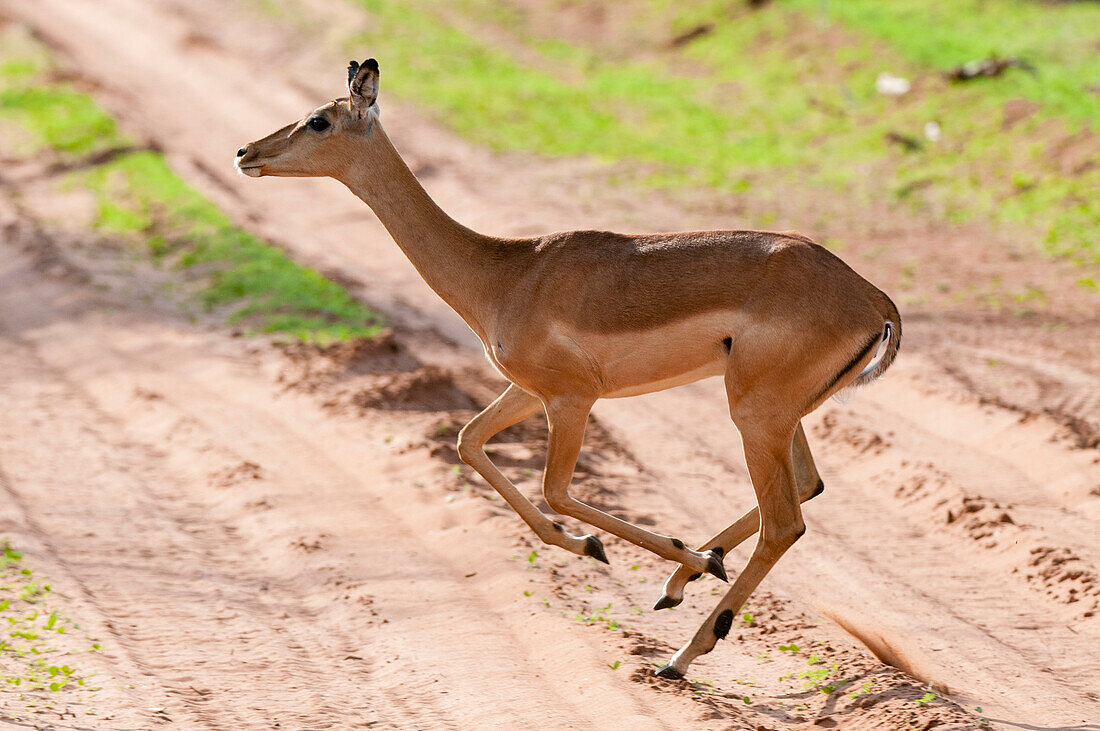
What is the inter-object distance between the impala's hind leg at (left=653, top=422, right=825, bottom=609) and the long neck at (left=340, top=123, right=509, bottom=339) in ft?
6.39

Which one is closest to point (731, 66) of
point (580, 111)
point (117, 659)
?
point (580, 111)

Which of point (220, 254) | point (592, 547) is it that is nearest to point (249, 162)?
point (592, 547)

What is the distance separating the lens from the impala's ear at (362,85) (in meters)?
6.89

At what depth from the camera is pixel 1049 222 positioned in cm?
1612

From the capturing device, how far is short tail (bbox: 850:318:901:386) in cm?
656

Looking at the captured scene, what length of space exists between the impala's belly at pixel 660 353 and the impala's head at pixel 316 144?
1.87 m

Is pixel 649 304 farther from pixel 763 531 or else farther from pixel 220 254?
pixel 220 254

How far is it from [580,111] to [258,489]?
52.1 feet

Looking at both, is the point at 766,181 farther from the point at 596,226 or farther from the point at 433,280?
the point at 433,280

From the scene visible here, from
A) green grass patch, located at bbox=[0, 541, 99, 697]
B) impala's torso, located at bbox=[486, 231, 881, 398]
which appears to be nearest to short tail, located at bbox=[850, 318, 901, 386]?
impala's torso, located at bbox=[486, 231, 881, 398]

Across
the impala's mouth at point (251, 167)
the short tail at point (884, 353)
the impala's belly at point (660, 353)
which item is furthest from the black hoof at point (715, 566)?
the impala's mouth at point (251, 167)

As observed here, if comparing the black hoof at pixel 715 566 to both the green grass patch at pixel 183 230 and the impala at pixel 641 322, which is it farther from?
the green grass patch at pixel 183 230

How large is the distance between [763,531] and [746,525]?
541 millimetres

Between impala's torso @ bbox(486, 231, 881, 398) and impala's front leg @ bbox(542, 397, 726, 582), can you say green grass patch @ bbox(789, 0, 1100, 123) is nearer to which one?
impala's torso @ bbox(486, 231, 881, 398)
